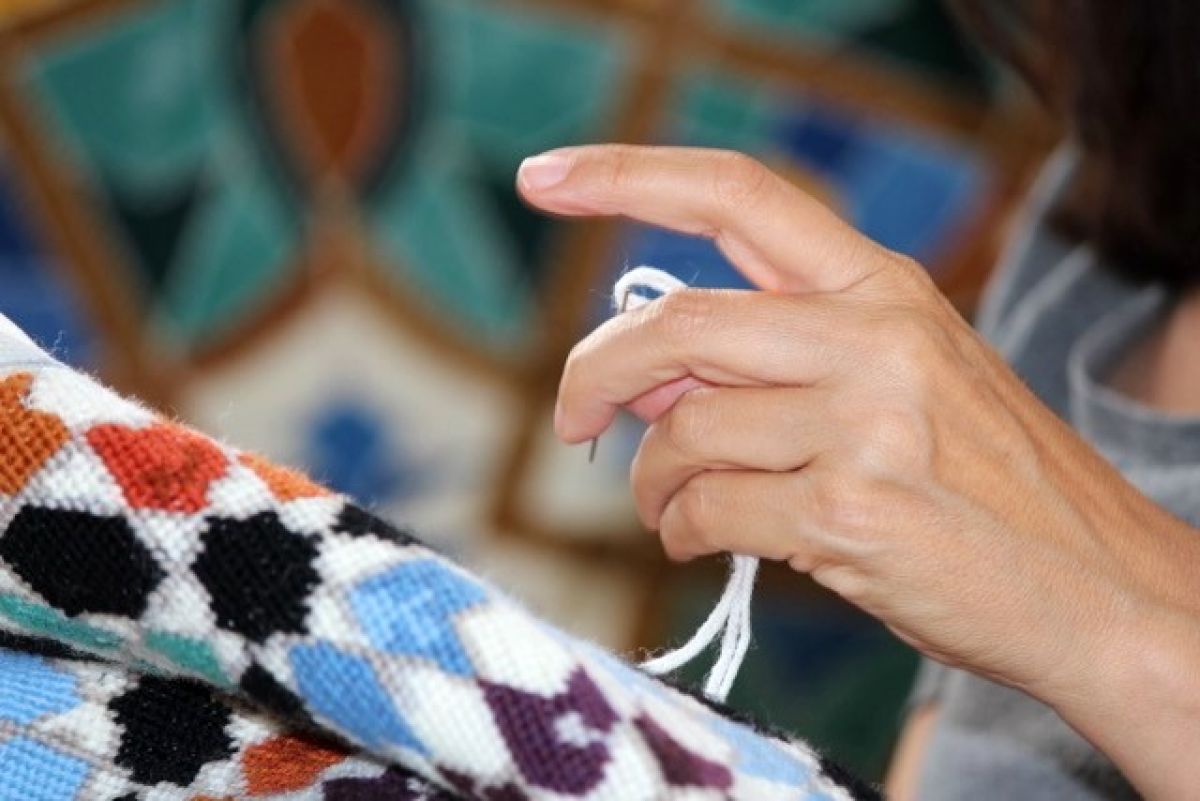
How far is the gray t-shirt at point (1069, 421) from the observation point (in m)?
0.71

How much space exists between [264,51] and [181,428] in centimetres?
95

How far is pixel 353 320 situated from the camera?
1.35 meters

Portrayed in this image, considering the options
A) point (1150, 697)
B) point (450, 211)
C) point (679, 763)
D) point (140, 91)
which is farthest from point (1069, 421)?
point (140, 91)

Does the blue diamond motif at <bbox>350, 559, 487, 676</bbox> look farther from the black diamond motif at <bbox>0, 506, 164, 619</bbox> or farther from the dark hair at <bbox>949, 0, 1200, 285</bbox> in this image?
the dark hair at <bbox>949, 0, 1200, 285</bbox>

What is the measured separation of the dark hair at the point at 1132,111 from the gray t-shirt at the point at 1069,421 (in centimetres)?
3

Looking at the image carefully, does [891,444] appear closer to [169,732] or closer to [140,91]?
[169,732]

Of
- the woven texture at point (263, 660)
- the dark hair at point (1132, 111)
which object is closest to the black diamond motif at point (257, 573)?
the woven texture at point (263, 660)

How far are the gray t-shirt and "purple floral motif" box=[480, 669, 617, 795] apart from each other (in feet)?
1.32

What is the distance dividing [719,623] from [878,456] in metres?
0.07

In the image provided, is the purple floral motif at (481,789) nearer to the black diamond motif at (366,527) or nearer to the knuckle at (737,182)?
the black diamond motif at (366,527)

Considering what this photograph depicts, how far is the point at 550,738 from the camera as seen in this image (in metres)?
0.35

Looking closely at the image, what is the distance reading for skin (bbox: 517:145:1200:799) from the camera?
1.50 feet

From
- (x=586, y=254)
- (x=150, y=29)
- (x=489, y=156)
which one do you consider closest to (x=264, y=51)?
(x=150, y=29)

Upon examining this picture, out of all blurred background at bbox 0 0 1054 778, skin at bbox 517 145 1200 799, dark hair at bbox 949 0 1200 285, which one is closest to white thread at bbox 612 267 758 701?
skin at bbox 517 145 1200 799
